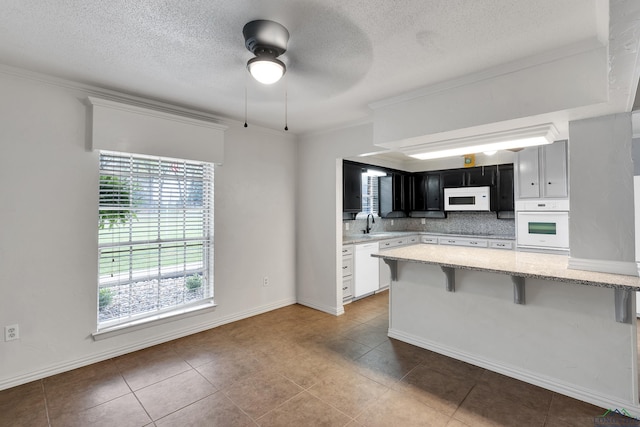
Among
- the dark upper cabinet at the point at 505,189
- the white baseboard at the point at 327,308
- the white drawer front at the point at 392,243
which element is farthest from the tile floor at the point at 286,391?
the dark upper cabinet at the point at 505,189

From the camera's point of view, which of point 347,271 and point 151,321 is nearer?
point 151,321

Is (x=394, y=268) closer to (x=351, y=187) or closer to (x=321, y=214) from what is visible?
(x=321, y=214)

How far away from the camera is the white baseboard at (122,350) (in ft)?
7.88

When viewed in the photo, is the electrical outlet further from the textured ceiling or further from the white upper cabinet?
the white upper cabinet

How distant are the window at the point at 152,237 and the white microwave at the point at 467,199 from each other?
14.0ft

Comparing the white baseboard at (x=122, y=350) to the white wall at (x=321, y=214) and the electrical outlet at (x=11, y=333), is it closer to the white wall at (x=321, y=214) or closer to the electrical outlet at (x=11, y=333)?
the electrical outlet at (x=11, y=333)

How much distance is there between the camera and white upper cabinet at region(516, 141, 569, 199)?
13.6 ft

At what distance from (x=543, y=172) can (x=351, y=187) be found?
9.04 ft

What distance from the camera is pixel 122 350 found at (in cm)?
290

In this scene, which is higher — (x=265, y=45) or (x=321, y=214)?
(x=265, y=45)

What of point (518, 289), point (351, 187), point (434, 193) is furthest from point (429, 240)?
point (518, 289)

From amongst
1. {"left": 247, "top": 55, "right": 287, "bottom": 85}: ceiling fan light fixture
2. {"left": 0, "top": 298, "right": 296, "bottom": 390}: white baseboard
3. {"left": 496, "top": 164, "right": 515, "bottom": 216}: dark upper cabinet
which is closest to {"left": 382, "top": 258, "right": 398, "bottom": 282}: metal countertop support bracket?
{"left": 0, "top": 298, "right": 296, "bottom": 390}: white baseboard

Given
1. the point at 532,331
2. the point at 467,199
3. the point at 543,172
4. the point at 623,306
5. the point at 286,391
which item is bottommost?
the point at 286,391

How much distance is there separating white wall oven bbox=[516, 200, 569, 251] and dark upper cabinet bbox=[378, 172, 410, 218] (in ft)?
6.80
